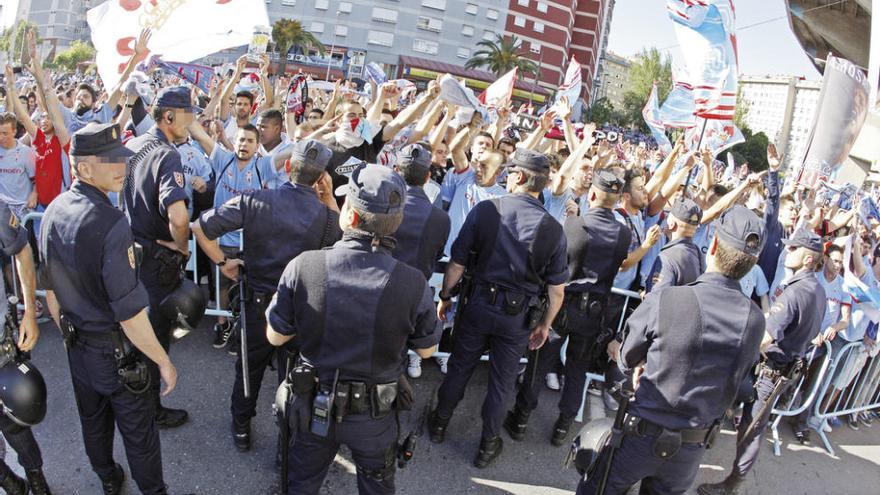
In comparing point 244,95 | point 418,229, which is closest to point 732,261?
point 418,229

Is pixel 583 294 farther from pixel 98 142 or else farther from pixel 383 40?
pixel 383 40

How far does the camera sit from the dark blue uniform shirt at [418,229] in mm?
3725

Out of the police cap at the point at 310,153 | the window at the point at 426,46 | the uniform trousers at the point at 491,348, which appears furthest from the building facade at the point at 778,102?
the police cap at the point at 310,153

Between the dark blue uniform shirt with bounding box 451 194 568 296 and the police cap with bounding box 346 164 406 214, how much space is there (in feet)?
4.42

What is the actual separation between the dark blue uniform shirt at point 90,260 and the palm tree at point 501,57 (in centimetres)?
5408

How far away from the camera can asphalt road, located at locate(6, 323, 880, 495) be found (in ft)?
11.3

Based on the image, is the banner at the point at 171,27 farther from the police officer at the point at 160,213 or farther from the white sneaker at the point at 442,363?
the white sneaker at the point at 442,363

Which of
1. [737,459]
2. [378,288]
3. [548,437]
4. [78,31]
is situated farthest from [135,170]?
[78,31]

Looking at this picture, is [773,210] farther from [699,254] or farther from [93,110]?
[93,110]

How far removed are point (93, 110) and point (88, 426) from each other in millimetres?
4914

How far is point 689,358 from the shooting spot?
2656mm

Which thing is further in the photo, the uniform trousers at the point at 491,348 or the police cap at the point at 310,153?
the uniform trousers at the point at 491,348

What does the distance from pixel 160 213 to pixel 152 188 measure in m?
0.18

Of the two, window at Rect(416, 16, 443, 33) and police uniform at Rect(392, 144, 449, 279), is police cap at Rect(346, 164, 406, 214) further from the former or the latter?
window at Rect(416, 16, 443, 33)
